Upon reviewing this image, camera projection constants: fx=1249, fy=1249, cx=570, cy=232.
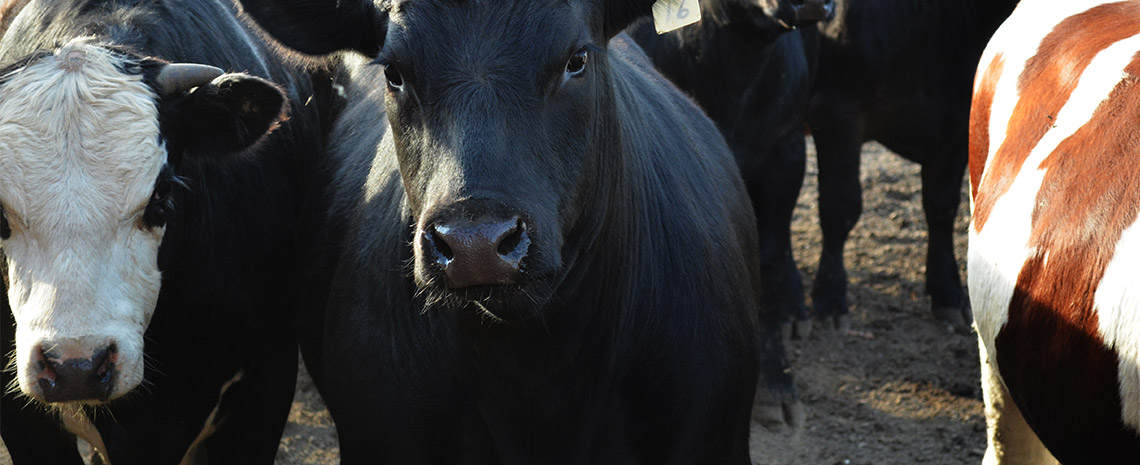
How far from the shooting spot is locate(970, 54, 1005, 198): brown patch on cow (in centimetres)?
383

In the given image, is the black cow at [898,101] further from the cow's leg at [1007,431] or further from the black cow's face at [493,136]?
→ the black cow's face at [493,136]

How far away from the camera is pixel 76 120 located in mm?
2996

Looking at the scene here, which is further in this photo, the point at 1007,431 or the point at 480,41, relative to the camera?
the point at 1007,431

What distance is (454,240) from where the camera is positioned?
2.33 m

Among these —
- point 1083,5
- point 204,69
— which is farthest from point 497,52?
point 1083,5

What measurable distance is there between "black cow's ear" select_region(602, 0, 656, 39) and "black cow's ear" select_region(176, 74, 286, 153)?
36.9 inches

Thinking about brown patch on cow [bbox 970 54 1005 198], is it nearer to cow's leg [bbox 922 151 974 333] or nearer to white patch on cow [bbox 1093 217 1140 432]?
Answer: white patch on cow [bbox 1093 217 1140 432]

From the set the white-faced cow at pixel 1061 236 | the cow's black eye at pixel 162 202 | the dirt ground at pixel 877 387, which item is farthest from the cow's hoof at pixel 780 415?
the cow's black eye at pixel 162 202

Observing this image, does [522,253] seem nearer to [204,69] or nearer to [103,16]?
[204,69]

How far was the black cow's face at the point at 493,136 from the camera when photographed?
2377 mm

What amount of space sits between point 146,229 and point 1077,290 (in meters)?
2.23

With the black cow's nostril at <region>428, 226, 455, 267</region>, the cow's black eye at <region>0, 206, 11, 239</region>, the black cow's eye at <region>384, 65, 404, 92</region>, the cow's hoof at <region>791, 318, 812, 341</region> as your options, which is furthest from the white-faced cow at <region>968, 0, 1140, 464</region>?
the cow's black eye at <region>0, 206, 11, 239</region>

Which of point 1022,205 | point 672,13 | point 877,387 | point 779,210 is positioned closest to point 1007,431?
point 1022,205

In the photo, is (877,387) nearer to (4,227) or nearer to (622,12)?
(622,12)
